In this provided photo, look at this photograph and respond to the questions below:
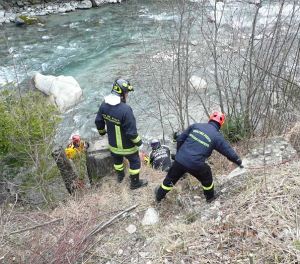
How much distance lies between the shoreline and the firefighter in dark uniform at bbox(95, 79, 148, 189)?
1821 centimetres

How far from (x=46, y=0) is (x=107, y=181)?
20.5m

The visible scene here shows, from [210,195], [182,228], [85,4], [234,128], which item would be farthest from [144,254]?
[85,4]

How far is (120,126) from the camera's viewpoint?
6527mm

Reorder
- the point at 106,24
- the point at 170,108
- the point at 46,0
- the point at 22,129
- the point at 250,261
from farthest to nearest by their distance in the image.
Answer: the point at 46,0, the point at 106,24, the point at 170,108, the point at 22,129, the point at 250,261

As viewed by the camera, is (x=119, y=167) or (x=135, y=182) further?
(x=119, y=167)

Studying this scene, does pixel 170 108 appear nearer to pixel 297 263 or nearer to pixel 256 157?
pixel 256 157

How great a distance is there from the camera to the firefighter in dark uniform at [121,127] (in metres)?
6.39

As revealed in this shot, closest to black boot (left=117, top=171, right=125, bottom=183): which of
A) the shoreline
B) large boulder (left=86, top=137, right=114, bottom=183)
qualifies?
large boulder (left=86, top=137, right=114, bottom=183)

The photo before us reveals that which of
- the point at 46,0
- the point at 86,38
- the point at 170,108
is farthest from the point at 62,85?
the point at 46,0

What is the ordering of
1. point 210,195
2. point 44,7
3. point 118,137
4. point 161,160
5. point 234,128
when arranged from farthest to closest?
point 44,7 < point 234,128 < point 161,160 < point 118,137 < point 210,195

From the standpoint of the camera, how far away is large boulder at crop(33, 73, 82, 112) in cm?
1389

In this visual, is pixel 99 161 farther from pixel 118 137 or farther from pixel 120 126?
pixel 120 126

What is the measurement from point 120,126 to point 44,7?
20042 millimetres

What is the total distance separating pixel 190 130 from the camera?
595cm
